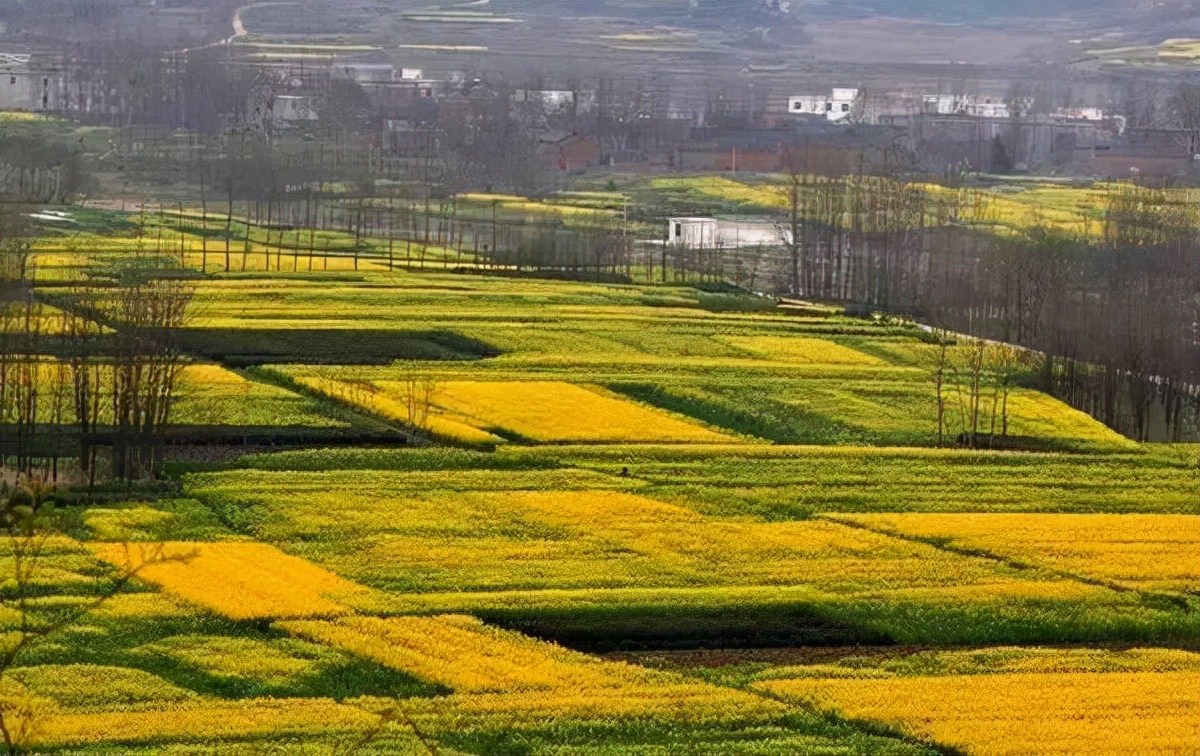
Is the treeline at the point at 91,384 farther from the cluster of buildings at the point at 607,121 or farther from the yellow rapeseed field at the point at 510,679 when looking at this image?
the cluster of buildings at the point at 607,121

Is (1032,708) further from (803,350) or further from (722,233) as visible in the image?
(722,233)

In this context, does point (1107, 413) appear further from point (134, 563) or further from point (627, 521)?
point (134, 563)

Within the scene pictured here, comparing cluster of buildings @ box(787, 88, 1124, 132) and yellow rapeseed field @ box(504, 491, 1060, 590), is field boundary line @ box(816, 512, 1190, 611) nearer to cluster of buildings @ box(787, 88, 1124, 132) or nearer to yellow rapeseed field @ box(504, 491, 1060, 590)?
yellow rapeseed field @ box(504, 491, 1060, 590)

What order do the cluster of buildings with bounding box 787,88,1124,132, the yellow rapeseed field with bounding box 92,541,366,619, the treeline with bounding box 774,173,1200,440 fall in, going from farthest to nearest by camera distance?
the cluster of buildings with bounding box 787,88,1124,132
the treeline with bounding box 774,173,1200,440
the yellow rapeseed field with bounding box 92,541,366,619

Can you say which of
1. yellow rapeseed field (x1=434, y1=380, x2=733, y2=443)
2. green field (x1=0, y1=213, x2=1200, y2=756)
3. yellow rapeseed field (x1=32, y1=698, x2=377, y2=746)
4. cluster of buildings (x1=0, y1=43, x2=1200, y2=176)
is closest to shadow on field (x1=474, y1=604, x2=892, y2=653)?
green field (x1=0, y1=213, x2=1200, y2=756)

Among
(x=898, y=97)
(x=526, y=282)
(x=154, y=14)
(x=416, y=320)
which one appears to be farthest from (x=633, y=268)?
(x=154, y=14)
